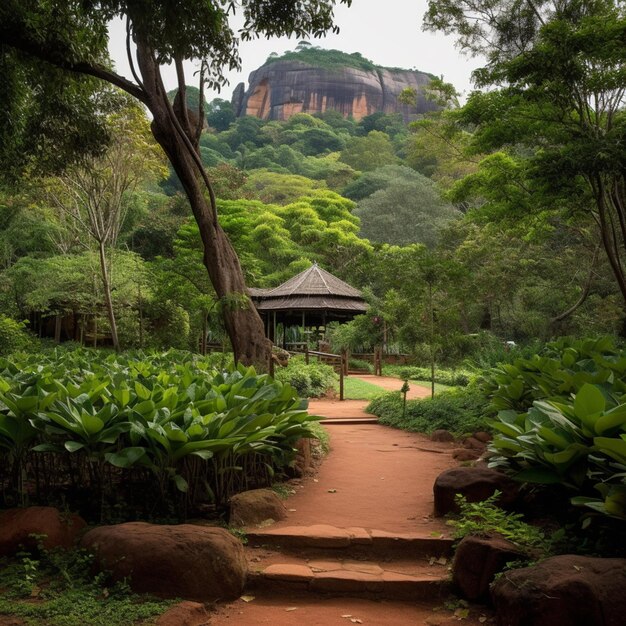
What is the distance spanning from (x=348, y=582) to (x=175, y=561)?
872mm

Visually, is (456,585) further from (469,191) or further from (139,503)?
(469,191)

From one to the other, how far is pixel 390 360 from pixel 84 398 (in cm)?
1882

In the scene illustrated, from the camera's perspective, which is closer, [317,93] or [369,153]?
[369,153]

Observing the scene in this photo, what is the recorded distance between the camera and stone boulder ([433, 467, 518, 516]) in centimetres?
374

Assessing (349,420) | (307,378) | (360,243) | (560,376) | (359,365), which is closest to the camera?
(560,376)

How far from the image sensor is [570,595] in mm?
2359

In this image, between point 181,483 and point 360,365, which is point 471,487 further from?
point 360,365

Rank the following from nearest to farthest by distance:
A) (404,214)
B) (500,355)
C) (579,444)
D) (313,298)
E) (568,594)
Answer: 1. (568,594)
2. (579,444)
3. (500,355)
4. (313,298)
5. (404,214)

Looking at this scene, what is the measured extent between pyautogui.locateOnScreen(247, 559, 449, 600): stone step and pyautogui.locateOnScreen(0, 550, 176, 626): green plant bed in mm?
534

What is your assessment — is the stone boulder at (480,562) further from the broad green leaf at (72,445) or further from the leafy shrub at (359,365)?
the leafy shrub at (359,365)

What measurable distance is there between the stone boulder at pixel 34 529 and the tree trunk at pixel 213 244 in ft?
15.9

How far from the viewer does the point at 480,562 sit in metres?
2.93

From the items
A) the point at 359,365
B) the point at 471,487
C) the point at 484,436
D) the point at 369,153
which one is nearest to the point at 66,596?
the point at 471,487

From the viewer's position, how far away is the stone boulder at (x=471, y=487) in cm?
374
